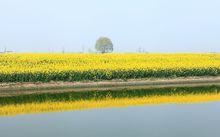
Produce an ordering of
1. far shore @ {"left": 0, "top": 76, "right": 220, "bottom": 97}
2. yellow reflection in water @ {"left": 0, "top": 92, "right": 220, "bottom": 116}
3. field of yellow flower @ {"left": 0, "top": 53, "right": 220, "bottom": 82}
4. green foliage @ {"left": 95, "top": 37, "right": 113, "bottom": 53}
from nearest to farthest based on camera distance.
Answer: yellow reflection in water @ {"left": 0, "top": 92, "right": 220, "bottom": 116} < far shore @ {"left": 0, "top": 76, "right": 220, "bottom": 97} < field of yellow flower @ {"left": 0, "top": 53, "right": 220, "bottom": 82} < green foliage @ {"left": 95, "top": 37, "right": 113, "bottom": 53}

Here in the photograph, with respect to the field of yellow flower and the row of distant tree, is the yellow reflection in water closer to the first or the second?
the field of yellow flower

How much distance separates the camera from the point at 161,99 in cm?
1806

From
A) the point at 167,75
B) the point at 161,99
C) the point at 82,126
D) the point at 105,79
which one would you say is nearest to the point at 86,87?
the point at 105,79

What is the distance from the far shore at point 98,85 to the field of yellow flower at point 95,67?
437mm

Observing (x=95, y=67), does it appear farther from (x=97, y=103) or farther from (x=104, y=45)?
(x=104, y=45)

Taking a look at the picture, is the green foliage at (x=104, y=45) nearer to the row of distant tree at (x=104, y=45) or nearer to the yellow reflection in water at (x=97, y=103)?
the row of distant tree at (x=104, y=45)

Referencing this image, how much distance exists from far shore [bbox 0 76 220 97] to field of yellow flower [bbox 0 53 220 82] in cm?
Answer: 44

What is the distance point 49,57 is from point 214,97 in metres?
14.8

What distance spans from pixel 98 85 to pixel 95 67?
7.06ft

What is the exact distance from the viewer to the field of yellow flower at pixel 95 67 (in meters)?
25.8

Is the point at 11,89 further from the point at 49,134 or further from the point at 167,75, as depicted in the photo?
the point at 49,134

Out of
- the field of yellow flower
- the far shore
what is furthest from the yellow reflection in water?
the field of yellow flower

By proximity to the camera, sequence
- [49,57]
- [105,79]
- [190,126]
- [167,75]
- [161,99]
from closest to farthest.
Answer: [190,126] < [161,99] < [105,79] < [167,75] < [49,57]

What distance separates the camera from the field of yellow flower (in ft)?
84.7
